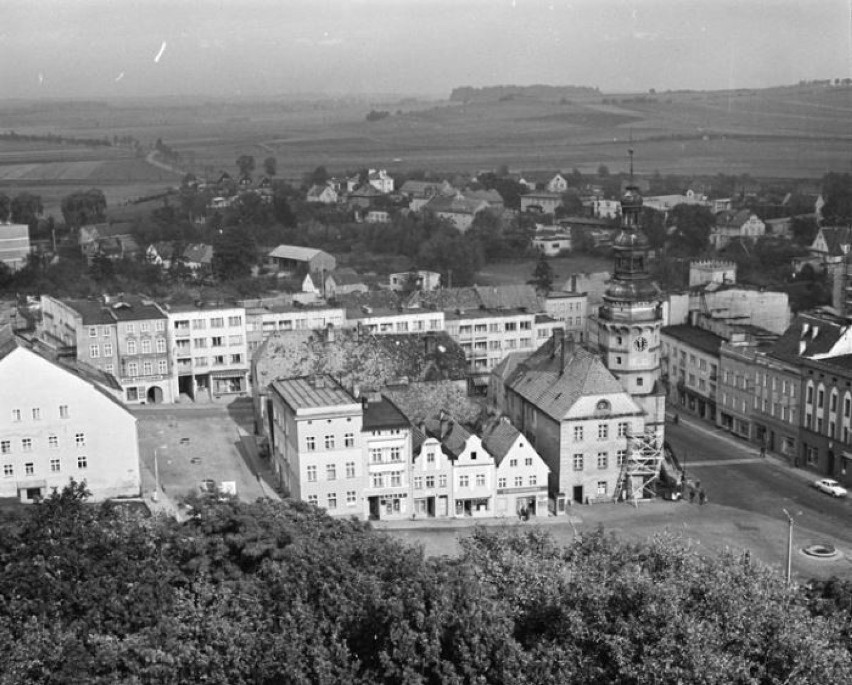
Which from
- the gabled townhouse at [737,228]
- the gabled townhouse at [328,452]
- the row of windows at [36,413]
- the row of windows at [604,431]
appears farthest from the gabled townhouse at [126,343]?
the gabled townhouse at [737,228]

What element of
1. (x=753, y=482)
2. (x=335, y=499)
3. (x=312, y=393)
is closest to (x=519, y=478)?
(x=335, y=499)

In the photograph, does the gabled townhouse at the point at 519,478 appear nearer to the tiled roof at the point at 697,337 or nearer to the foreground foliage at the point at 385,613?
the foreground foliage at the point at 385,613

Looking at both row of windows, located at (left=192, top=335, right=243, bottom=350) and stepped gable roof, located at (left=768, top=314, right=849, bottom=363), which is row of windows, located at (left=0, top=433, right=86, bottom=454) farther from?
stepped gable roof, located at (left=768, top=314, right=849, bottom=363)

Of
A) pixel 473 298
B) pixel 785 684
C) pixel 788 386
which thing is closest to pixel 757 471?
pixel 788 386

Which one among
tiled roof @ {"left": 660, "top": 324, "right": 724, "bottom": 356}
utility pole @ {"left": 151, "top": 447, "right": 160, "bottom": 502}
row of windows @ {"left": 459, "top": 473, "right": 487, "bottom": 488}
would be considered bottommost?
utility pole @ {"left": 151, "top": 447, "right": 160, "bottom": 502}

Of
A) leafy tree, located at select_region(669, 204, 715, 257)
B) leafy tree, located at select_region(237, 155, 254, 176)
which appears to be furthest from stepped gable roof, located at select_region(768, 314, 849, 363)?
leafy tree, located at select_region(237, 155, 254, 176)

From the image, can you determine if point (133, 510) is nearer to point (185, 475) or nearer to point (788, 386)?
point (185, 475)
